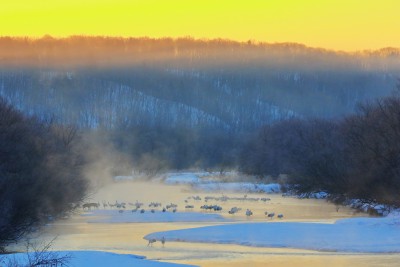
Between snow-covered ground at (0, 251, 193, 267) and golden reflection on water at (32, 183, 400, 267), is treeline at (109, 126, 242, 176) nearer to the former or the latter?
golden reflection on water at (32, 183, 400, 267)

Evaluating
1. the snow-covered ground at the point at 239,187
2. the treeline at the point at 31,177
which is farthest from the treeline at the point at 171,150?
the treeline at the point at 31,177

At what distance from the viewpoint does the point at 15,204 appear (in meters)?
37.8

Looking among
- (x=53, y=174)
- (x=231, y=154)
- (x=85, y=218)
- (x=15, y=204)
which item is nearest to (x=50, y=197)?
(x=53, y=174)

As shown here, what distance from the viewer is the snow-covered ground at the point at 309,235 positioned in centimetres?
3938

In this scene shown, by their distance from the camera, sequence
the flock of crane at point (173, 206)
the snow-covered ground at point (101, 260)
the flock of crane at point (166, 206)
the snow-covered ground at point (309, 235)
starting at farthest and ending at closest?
the flock of crane at point (166, 206) < the flock of crane at point (173, 206) < the snow-covered ground at point (309, 235) < the snow-covered ground at point (101, 260)

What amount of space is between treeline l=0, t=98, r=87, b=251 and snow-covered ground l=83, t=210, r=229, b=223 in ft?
8.44

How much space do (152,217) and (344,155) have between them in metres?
23.3

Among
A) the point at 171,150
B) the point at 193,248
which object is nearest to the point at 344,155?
the point at 193,248

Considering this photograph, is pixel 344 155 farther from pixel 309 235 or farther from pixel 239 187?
pixel 309 235

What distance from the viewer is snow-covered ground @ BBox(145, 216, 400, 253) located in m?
39.4

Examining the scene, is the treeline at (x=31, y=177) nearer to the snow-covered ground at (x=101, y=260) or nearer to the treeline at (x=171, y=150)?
the snow-covered ground at (x=101, y=260)

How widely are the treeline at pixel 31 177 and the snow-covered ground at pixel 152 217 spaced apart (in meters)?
2.57

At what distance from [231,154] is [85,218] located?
395 feet

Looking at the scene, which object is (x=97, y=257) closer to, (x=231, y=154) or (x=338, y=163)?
(x=338, y=163)
